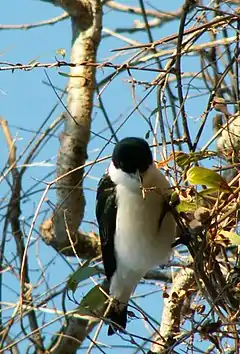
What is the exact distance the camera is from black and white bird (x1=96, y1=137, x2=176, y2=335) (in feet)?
6.18

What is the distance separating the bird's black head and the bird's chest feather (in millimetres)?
68

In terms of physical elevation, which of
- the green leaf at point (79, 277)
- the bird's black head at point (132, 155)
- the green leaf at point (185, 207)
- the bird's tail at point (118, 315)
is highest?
the bird's black head at point (132, 155)

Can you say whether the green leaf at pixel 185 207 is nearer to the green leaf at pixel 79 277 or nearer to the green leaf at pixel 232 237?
the green leaf at pixel 232 237

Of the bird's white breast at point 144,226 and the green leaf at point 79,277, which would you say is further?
the bird's white breast at point 144,226

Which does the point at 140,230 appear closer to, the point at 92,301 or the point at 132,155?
the point at 132,155

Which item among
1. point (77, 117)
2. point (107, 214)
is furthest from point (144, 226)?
point (77, 117)

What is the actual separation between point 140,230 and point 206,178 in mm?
567

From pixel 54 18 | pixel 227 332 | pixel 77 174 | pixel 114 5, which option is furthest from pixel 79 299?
pixel 114 5

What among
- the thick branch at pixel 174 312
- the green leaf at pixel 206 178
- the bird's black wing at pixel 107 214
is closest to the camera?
the green leaf at pixel 206 178

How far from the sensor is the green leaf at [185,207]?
1.54m

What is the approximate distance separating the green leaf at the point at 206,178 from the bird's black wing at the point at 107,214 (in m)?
0.54

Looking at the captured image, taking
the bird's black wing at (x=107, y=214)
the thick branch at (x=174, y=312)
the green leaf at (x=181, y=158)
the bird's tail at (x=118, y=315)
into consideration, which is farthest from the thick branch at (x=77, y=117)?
the green leaf at (x=181, y=158)

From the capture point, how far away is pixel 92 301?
1736mm

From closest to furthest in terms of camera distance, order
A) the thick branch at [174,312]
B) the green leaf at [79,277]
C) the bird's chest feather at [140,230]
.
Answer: the green leaf at [79,277] → the thick branch at [174,312] → the bird's chest feather at [140,230]
